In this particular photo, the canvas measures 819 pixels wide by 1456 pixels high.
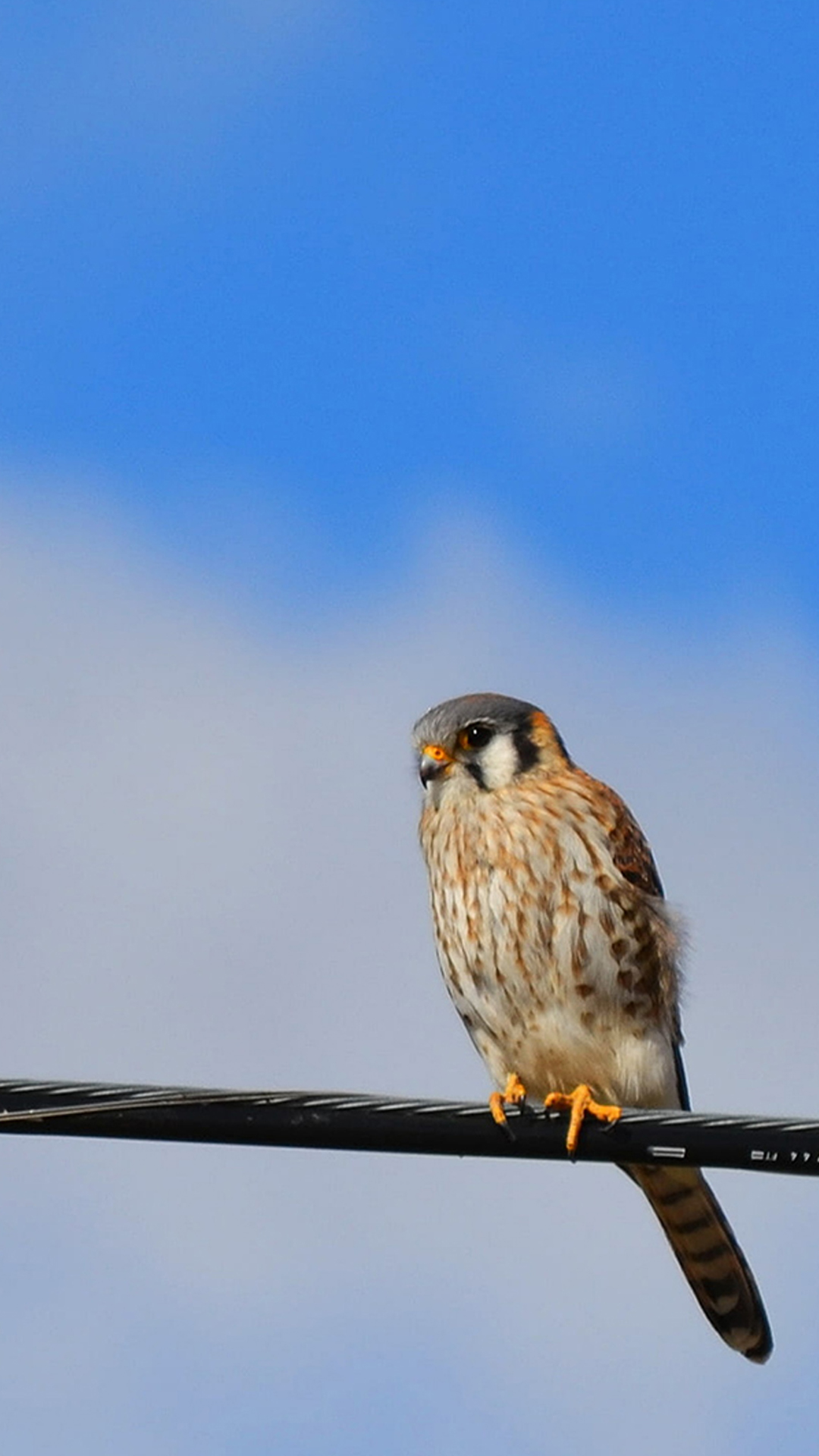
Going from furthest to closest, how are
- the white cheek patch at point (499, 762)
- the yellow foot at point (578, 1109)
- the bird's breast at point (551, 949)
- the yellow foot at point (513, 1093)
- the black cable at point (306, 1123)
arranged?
the white cheek patch at point (499, 762) → the bird's breast at point (551, 949) → the yellow foot at point (513, 1093) → the yellow foot at point (578, 1109) → the black cable at point (306, 1123)

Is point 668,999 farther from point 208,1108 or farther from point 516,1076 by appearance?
point 208,1108

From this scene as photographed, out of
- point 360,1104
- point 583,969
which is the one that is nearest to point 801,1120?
point 360,1104

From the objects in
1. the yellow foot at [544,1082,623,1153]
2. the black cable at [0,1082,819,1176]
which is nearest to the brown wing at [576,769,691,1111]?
the yellow foot at [544,1082,623,1153]

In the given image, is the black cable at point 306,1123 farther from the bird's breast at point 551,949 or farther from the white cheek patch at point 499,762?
the white cheek patch at point 499,762

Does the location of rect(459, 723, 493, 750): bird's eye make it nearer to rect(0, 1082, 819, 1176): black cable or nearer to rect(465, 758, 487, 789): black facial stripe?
rect(465, 758, 487, 789): black facial stripe

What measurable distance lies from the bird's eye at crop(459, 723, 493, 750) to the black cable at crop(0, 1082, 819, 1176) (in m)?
2.60

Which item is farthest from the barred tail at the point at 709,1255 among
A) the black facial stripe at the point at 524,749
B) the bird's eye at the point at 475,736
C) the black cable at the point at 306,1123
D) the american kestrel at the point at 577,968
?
the black cable at the point at 306,1123

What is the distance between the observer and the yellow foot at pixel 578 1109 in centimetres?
530

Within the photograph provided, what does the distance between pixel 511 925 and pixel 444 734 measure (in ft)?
2.50

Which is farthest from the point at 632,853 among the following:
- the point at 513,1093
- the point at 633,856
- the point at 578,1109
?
the point at 578,1109

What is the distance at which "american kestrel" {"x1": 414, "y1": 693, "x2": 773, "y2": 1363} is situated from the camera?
6.73m

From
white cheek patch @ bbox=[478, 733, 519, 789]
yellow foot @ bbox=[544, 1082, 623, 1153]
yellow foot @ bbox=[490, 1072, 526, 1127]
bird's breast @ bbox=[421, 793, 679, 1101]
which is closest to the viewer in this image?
yellow foot @ bbox=[544, 1082, 623, 1153]

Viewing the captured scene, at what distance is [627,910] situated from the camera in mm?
6781

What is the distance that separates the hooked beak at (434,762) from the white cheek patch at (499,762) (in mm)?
110
